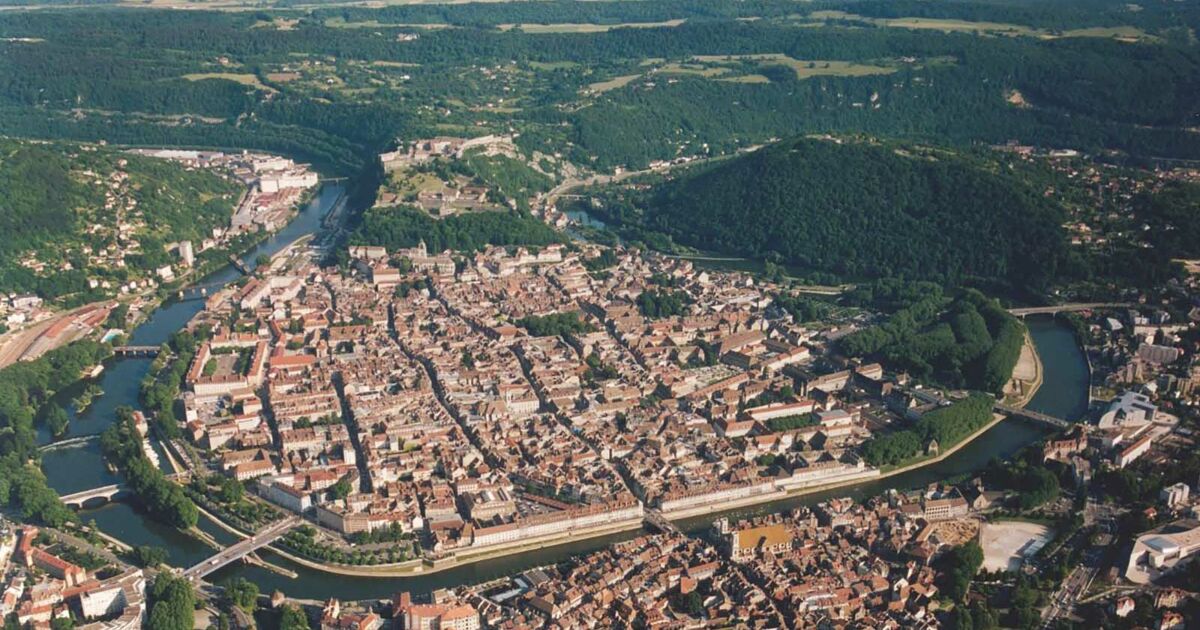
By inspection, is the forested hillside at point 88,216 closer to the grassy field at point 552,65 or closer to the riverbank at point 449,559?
the riverbank at point 449,559

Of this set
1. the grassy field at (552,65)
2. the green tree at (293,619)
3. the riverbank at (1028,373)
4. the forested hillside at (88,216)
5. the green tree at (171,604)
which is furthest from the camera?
the grassy field at (552,65)

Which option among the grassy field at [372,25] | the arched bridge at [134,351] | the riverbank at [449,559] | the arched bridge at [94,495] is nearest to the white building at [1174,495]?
the riverbank at [449,559]

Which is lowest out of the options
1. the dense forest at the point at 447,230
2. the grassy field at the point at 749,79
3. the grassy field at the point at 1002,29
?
the dense forest at the point at 447,230

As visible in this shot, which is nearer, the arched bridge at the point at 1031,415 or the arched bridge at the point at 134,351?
the arched bridge at the point at 1031,415

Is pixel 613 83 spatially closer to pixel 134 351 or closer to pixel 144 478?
pixel 134 351

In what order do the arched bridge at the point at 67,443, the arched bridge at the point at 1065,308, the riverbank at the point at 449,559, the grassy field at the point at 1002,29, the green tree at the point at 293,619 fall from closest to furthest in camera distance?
the green tree at the point at 293,619
the riverbank at the point at 449,559
the arched bridge at the point at 67,443
the arched bridge at the point at 1065,308
the grassy field at the point at 1002,29

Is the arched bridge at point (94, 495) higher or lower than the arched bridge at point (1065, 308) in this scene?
lower
